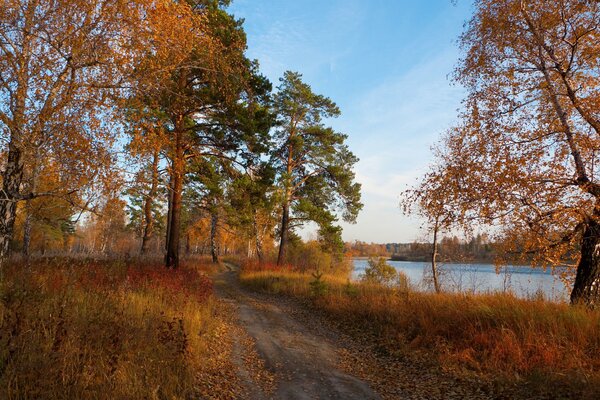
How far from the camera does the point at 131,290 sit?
8344mm

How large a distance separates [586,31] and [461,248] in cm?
1211

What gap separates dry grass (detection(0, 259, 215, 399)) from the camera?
3881 millimetres

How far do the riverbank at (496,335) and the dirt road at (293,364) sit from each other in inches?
60.7

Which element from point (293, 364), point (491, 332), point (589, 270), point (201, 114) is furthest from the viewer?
point (201, 114)

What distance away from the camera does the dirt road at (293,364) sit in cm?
544

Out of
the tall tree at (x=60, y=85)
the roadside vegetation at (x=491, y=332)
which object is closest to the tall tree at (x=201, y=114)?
the tall tree at (x=60, y=85)

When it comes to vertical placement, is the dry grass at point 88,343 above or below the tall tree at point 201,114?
below

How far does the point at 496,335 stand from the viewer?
682cm

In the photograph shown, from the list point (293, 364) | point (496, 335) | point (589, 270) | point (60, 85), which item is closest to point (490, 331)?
point (496, 335)

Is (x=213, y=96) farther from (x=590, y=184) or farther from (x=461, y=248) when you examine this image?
(x=461, y=248)

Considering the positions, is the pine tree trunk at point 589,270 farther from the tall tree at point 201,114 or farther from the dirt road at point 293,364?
the tall tree at point 201,114

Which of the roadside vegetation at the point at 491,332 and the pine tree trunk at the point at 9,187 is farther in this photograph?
the pine tree trunk at the point at 9,187

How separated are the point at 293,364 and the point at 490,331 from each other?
4026mm

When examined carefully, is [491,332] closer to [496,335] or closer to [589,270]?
[496,335]
